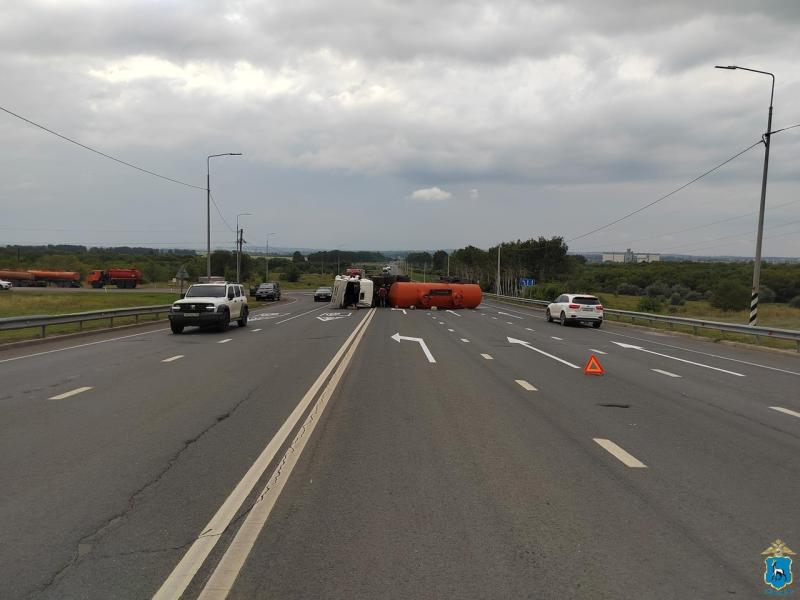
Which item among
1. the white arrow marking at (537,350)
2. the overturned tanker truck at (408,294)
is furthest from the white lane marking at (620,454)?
the overturned tanker truck at (408,294)

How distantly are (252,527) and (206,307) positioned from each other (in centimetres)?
2042

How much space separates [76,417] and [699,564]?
25.9 ft

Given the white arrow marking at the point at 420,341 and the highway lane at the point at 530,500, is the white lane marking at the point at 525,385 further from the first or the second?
the white arrow marking at the point at 420,341

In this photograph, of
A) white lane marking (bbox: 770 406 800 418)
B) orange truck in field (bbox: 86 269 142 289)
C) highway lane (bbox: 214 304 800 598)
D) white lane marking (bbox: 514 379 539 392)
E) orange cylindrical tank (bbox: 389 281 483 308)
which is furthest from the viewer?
orange truck in field (bbox: 86 269 142 289)

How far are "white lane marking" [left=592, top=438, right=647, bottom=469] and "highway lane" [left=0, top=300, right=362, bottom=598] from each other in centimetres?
394

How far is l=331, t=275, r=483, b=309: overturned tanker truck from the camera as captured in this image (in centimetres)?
5056

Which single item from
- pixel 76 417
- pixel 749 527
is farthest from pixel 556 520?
pixel 76 417

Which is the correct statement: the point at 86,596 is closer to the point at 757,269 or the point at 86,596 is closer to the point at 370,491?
the point at 370,491

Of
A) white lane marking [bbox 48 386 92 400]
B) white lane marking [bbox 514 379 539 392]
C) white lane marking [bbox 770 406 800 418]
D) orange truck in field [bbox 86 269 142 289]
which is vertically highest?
white lane marking [bbox 770 406 800 418]

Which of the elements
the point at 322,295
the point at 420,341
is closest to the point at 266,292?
the point at 322,295

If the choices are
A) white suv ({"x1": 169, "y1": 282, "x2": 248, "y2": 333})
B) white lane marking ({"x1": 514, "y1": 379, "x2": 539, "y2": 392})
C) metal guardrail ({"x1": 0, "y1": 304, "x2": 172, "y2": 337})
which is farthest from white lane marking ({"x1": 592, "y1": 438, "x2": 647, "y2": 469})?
white suv ({"x1": 169, "y1": 282, "x2": 248, "y2": 333})

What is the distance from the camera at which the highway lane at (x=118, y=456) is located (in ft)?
13.9

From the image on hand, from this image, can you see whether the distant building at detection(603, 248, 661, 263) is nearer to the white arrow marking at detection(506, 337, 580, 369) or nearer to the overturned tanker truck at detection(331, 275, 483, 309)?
the overturned tanker truck at detection(331, 275, 483, 309)

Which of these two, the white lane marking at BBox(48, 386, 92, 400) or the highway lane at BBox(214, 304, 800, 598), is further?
the white lane marking at BBox(48, 386, 92, 400)
